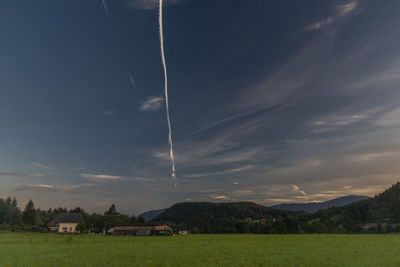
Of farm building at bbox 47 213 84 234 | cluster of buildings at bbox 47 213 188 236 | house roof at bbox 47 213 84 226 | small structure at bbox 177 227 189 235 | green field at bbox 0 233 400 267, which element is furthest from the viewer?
house roof at bbox 47 213 84 226

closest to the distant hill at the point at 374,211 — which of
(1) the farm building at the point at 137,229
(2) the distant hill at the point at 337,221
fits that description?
(2) the distant hill at the point at 337,221

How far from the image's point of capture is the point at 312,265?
19.0 metres

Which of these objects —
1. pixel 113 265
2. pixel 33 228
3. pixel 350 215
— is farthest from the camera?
pixel 350 215

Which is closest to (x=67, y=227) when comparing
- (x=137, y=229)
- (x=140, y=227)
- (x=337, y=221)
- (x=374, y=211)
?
(x=137, y=229)

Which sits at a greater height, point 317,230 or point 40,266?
point 40,266

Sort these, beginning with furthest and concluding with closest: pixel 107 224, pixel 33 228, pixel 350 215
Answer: pixel 350 215 < pixel 107 224 < pixel 33 228

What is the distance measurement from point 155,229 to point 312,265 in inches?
4032

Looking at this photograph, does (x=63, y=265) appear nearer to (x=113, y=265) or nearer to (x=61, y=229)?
(x=113, y=265)

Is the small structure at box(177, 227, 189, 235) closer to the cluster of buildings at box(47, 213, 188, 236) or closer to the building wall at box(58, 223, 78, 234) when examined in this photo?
the cluster of buildings at box(47, 213, 188, 236)

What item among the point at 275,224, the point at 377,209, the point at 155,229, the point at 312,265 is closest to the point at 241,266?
the point at 312,265

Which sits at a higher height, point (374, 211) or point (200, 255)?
point (200, 255)

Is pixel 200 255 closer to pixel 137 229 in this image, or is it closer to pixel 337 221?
pixel 137 229

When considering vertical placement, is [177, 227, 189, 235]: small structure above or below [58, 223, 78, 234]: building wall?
below

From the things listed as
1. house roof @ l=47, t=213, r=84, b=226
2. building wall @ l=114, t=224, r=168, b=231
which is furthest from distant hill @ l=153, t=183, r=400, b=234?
house roof @ l=47, t=213, r=84, b=226
